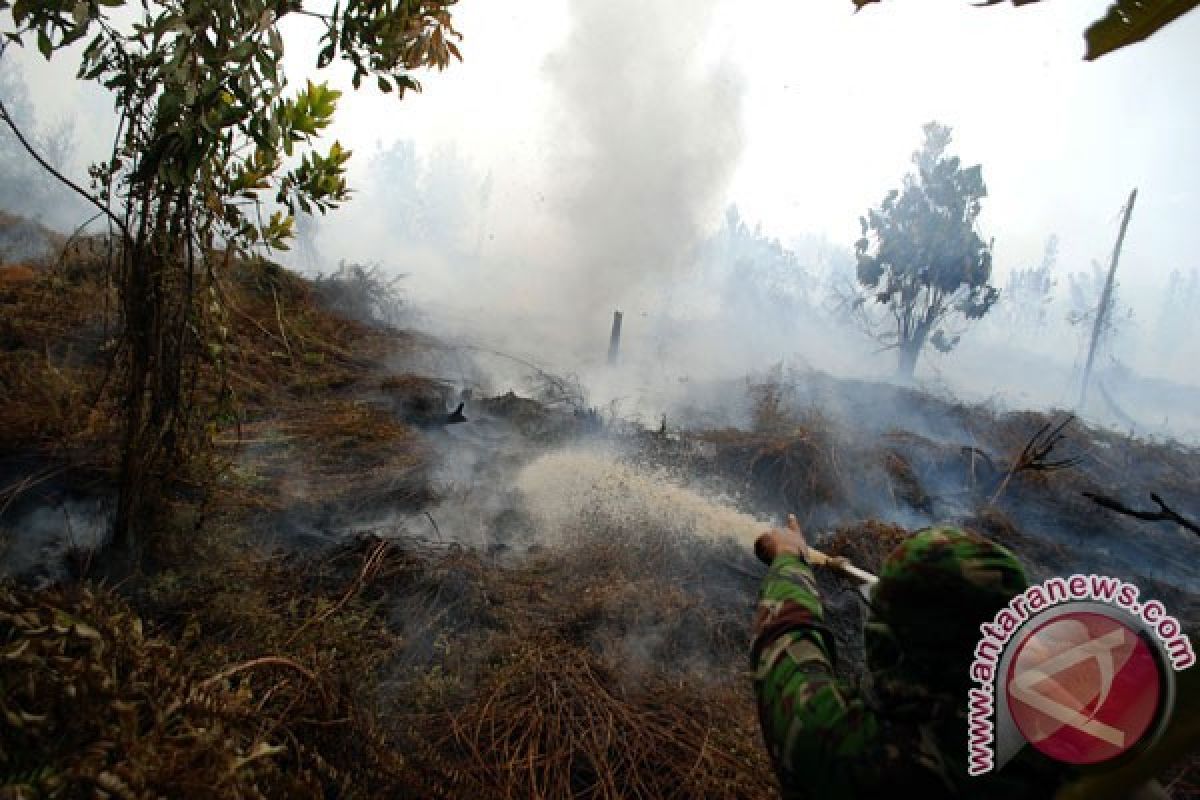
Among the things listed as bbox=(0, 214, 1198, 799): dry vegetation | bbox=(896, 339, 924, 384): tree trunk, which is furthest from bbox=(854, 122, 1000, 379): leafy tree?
bbox=(0, 214, 1198, 799): dry vegetation

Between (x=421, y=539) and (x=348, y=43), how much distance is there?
301cm

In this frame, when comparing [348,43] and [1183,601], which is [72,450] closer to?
[348,43]

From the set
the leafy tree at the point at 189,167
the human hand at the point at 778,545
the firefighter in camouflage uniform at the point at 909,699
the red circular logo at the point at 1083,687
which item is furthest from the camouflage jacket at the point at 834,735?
the leafy tree at the point at 189,167

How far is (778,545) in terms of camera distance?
1948 mm

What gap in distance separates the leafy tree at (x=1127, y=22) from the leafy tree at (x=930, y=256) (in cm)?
2564

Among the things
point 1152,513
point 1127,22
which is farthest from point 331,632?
point 1127,22

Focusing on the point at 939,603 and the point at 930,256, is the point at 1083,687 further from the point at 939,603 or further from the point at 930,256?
the point at 930,256

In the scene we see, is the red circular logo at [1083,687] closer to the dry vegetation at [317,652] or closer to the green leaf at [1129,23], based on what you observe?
the green leaf at [1129,23]

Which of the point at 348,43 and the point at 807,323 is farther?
the point at 807,323

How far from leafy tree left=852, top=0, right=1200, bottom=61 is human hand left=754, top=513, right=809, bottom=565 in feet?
5.06

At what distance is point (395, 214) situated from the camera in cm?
6131

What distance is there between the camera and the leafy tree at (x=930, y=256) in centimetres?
2156

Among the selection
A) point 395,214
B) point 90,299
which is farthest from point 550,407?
point 395,214

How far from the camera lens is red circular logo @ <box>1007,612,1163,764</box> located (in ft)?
2.70
